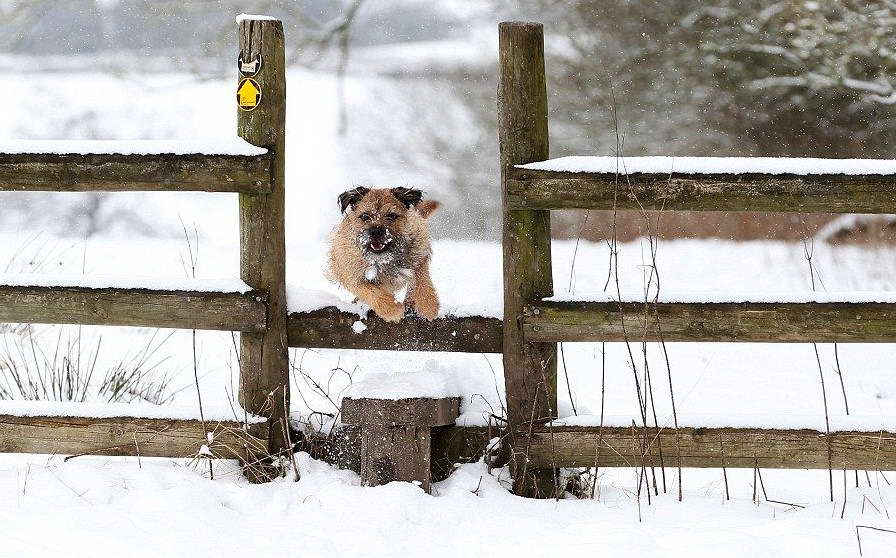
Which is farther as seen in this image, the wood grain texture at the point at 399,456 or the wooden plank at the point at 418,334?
the wooden plank at the point at 418,334

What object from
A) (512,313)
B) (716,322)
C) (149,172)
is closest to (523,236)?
(512,313)

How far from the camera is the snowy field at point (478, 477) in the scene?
10.4ft

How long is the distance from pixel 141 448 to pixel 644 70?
37.1 ft

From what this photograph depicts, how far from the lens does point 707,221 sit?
1379 cm

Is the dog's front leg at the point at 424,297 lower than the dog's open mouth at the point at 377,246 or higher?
lower

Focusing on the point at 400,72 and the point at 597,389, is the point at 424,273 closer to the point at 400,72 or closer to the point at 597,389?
the point at 597,389

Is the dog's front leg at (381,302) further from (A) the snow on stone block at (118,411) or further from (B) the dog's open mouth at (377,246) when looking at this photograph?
(A) the snow on stone block at (118,411)

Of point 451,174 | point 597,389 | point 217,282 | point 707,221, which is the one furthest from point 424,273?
point 451,174

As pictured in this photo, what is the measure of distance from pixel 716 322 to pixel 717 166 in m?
0.64

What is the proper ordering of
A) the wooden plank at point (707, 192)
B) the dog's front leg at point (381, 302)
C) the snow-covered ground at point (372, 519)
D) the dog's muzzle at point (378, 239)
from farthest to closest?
the dog's muzzle at point (378, 239) < the dog's front leg at point (381, 302) < the wooden plank at point (707, 192) < the snow-covered ground at point (372, 519)

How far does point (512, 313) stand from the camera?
3.91m

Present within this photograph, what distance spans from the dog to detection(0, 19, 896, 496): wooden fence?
0.18 metres

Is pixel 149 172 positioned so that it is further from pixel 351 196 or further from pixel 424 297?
pixel 424 297

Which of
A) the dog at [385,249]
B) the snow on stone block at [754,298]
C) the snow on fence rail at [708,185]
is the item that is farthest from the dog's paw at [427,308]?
the snow on fence rail at [708,185]
